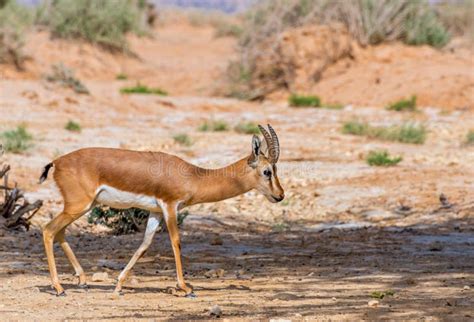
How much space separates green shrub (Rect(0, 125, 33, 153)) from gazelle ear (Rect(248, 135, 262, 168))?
7.89 meters

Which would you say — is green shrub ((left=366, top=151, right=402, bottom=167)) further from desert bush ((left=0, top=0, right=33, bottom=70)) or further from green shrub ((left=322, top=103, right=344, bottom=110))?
desert bush ((left=0, top=0, right=33, bottom=70))

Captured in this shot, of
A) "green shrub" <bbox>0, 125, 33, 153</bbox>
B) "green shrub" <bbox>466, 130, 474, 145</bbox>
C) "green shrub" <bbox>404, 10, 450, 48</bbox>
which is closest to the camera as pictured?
"green shrub" <bbox>0, 125, 33, 153</bbox>

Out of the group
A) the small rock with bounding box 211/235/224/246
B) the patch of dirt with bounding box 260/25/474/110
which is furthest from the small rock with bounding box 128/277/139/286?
the patch of dirt with bounding box 260/25/474/110

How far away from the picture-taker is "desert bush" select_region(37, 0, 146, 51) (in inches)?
1167

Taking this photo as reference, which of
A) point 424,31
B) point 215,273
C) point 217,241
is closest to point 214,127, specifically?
point 217,241

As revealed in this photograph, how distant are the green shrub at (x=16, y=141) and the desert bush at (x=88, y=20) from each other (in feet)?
48.1

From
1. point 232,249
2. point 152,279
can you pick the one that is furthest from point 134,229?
point 152,279

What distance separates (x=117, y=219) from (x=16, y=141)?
5.30 meters

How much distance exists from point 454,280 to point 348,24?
18363mm

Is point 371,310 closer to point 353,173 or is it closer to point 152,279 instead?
point 152,279

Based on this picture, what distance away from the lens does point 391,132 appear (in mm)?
17031

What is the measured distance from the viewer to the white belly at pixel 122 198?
683 cm

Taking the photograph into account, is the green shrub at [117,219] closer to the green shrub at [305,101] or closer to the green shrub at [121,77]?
the green shrub at [305,101]

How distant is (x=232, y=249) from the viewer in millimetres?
9188
